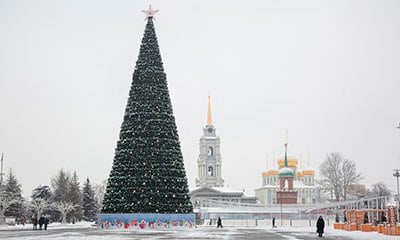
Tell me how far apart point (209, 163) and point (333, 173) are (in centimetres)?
6332

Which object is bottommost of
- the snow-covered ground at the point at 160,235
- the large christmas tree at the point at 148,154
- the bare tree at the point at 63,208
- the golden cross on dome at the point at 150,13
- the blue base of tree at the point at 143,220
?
the snow-covered ground at the point at 160,235

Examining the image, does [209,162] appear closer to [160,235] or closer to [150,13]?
[150,13]

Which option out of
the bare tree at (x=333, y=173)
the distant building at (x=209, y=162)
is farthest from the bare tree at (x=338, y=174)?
the distant building at (x=209, y=162)

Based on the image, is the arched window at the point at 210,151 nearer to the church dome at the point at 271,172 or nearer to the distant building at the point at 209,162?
the distant building at the point at 209,162

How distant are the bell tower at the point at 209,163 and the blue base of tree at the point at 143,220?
325 feet

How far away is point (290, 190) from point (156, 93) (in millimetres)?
72806

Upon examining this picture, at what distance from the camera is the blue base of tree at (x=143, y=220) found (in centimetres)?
4109

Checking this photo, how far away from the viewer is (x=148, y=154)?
42.1 meters

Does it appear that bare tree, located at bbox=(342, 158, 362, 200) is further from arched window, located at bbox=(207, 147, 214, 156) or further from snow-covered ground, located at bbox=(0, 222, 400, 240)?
arched window, located at bbox=(207, 147, 214, 156)

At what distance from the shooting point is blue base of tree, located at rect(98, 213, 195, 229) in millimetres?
41094

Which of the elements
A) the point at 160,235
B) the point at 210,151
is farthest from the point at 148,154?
the point at 210,151

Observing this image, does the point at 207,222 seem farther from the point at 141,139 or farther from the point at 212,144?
the point at 212,144

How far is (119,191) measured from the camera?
4197cm

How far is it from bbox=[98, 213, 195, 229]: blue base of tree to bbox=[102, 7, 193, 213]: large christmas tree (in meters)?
0.37
